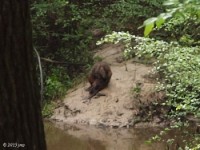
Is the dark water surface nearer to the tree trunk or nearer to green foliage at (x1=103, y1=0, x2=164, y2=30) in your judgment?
green foliage at (x1=103, y1=0, x2=164, y2=30)

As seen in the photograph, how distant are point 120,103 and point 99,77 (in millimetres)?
886

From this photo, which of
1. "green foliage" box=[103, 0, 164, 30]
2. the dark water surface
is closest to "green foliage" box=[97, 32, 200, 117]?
the dark water surface

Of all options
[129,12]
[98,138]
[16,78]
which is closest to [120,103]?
[98,138]

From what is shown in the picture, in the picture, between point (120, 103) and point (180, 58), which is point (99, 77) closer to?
point (120, 103)

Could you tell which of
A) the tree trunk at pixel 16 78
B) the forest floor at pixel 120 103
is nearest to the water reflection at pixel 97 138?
the forest floor at pixel 120 103

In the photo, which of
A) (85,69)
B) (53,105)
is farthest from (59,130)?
(85,69)

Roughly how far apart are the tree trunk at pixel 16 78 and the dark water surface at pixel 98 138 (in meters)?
6.48

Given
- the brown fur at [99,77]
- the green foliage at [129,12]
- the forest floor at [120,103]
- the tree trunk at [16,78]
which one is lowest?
the forest floor at [120,103]

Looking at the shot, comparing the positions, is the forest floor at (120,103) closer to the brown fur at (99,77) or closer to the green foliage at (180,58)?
the brown fur at (99,77)

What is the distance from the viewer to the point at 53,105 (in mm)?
12320

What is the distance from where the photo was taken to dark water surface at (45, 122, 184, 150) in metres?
9.58

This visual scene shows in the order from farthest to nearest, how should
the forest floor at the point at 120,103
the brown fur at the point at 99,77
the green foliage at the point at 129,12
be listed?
the green foliage at the point at 129,12 → the brown fur at the point at 99,77 → the forest floor at the point at 120,103

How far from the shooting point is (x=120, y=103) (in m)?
11.6

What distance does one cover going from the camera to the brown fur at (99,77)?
38.6 ft
